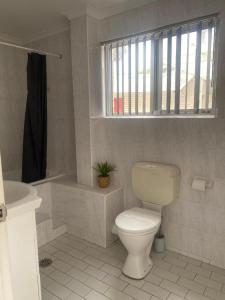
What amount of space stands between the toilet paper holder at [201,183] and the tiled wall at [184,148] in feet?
0.12

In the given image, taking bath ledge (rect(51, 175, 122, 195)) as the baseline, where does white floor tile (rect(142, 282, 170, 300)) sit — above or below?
below

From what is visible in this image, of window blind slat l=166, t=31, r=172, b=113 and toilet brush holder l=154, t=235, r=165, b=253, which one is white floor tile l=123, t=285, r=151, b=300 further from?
window blind slat l=166, t=31, r=172, b=113

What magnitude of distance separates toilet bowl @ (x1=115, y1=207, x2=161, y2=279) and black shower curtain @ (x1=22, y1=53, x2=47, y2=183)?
4.85 ft

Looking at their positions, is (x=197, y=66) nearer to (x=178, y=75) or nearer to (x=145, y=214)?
(x=178, y=75)

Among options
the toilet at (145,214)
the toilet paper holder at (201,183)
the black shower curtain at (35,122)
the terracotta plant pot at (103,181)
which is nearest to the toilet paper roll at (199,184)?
the toilet paper holder at (201,183)

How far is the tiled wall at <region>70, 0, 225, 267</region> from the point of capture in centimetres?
187

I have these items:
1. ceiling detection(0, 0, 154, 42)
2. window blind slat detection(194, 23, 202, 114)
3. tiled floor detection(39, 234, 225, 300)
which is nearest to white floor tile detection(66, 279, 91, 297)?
tiled floor detection(39, 234, 225, 300)

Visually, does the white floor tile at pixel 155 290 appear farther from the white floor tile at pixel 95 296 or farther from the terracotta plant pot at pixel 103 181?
the terracotta plant pot at pixel 103 181

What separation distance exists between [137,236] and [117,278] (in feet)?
1.40

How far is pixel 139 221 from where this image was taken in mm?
1885

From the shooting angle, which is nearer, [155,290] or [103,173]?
[155,290]

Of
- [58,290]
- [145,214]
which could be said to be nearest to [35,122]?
[145,214]

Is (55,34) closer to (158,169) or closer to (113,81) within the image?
(113,81)

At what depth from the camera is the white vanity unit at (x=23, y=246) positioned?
4.12 feet
